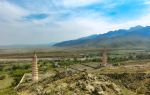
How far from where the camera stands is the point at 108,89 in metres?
38.7

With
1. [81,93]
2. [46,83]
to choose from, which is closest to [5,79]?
[46,83]

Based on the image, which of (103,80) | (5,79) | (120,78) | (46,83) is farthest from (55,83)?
(5,79)

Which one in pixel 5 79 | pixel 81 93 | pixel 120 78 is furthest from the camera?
pixel 5 79

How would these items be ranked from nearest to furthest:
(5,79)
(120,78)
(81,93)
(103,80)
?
(81,93), (103,80), (120,78), (5,79)

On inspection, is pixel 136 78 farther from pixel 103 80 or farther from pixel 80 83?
pixel 80 83

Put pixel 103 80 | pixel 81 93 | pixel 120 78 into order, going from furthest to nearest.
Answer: pixel 120 78 → pixel 103 80 → pixel 81 93

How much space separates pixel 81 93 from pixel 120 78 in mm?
7674

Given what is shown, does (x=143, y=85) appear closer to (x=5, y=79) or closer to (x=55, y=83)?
Result: (x=55, y=83)

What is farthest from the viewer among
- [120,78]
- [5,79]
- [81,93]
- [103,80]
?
[5,79]

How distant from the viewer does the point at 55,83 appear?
40906 mm

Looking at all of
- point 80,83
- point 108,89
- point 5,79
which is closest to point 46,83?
point 80,83

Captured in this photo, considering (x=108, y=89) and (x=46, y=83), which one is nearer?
(x=108, y=89)

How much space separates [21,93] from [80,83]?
7.46 meters

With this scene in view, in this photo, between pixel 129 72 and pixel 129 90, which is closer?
pixel 129 90
